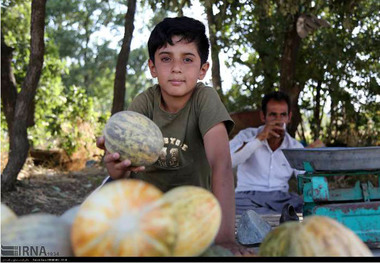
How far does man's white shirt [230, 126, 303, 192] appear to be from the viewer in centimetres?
463

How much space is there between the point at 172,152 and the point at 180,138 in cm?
10

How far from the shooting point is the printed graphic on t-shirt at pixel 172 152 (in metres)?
2.64

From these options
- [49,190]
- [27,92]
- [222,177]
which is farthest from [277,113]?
[49,190]

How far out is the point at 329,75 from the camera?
29.0ft

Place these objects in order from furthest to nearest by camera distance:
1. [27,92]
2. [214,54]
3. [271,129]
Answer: [214,54]
[27,92]
[271,129]

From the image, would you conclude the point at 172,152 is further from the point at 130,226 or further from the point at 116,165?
the point at 130,226

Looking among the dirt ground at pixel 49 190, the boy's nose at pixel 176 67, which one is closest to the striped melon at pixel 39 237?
the boy's nose at pixel 176 67

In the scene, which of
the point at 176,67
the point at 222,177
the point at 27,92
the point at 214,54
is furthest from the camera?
the point at 214,54

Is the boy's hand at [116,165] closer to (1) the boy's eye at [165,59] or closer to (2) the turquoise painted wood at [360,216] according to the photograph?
(1) the boy's eye at [165,59]

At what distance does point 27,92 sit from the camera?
5.96 m

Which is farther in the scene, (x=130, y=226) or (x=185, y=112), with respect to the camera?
(x=185, y=112)

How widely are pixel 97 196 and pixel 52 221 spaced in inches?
7.1

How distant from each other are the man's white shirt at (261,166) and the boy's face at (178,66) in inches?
87.0

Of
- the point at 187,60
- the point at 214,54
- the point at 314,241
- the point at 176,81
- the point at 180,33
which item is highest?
the point at 214,54
